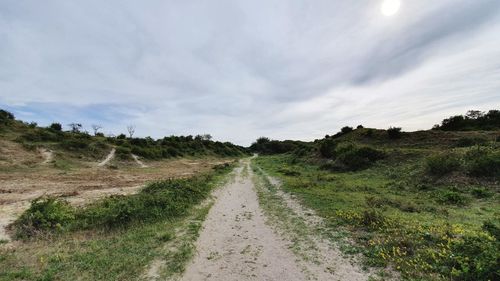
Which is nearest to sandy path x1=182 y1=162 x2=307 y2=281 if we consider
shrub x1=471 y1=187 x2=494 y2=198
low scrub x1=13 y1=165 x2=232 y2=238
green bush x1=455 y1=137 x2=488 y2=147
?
low scrub x1=13 y1=165 x2=232 y2=238

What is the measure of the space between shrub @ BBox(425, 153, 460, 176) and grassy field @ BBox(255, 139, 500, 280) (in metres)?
A: 0.05

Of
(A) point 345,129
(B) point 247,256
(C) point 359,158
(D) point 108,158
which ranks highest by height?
(A) point 345,129

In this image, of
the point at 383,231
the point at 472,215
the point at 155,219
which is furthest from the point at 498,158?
the point at 155,219

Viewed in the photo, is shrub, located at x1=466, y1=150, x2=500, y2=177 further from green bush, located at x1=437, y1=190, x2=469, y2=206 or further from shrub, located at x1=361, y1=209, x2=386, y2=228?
shrub, located at x1=361, y1=209, x2=386, y2=228

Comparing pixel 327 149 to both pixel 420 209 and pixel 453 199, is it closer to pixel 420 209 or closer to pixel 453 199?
pixel 453 199

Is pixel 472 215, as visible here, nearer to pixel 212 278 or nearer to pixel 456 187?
pixel 456 187

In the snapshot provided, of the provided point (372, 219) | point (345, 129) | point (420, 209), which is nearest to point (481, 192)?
point (420, 209)

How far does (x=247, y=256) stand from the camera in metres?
7.77

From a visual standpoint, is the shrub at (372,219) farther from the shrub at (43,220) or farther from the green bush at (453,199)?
the shrub at (43,220)

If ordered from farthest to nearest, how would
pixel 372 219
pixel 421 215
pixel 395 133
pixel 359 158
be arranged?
pixel 395 133, pixel 359 158, pixel 421 215, pixel 372 219

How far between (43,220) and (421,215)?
46.1ft

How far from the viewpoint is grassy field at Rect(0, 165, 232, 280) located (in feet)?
22.4

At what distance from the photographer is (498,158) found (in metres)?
15.9

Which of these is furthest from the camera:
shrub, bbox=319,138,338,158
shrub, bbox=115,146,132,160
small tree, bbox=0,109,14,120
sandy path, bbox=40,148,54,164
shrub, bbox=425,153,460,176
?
small tree, bbox=0,109,14,120
